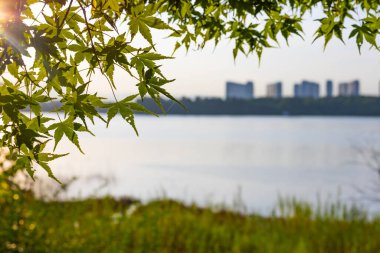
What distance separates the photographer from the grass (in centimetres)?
622

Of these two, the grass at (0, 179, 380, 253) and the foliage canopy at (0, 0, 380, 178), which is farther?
the grass at (0, 179, 380, 253)

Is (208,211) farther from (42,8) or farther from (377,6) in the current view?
(42,8)

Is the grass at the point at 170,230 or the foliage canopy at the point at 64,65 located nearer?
the foliage canopy at the point at 64,65

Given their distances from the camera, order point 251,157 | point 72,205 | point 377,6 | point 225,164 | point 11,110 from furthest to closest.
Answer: point 251,157 < point 225,164 < point 72,205 < point 377,6 < point 11,110

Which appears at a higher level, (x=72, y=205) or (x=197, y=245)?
(x=72, y=205)

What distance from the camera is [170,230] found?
368 inches

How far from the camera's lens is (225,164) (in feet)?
159

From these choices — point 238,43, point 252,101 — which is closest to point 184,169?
point 238,43

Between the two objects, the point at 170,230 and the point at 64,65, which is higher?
the point at 64,65

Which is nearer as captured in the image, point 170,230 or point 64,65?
point 64,65

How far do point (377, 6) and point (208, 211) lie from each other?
27.2ft

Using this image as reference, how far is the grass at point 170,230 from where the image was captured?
20.4 feet

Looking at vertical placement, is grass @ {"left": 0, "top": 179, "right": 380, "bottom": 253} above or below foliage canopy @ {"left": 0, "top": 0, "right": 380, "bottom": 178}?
below

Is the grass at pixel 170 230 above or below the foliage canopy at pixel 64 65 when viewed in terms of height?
below
